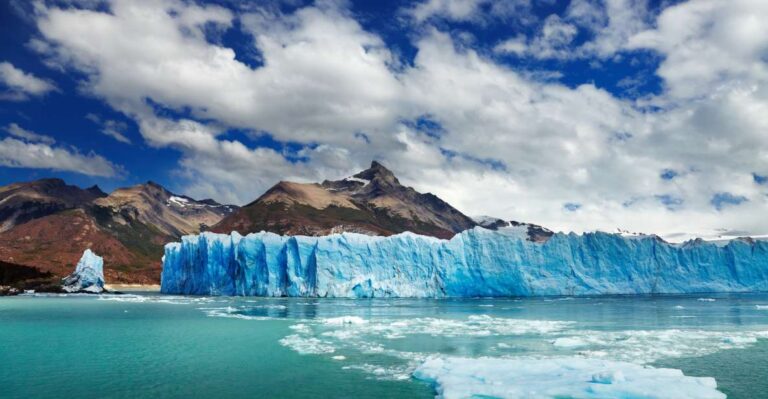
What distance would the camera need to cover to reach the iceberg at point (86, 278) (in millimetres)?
74250

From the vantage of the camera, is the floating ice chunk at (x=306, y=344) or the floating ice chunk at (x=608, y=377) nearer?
the floating ice chunk at (x=608, y=377)

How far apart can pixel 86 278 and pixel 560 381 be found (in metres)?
77.8

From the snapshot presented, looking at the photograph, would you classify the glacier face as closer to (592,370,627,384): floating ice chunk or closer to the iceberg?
the iceberg

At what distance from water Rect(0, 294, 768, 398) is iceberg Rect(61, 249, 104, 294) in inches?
1855

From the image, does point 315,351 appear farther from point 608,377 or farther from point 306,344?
point 608,377

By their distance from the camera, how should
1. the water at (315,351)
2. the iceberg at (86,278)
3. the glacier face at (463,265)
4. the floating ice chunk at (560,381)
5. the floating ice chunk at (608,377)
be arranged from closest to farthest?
the floating ice chunk at (560,381), the floating ice chunk at (608,377), the water at (315,351), the glacier face at (463,265), the iceberg at (86,278)

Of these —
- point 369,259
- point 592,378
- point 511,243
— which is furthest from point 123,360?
point 511,243

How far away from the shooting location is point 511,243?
61.2 meters

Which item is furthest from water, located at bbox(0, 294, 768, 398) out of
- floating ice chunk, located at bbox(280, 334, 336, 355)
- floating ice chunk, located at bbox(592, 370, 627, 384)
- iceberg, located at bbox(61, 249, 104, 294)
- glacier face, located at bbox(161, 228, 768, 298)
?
iceberg, located at bbox(61, 249, 104, 294)

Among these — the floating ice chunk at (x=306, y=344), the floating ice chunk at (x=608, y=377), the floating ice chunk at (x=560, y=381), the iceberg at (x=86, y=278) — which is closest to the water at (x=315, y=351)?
the floating ice chunk at (x=306, y=344)

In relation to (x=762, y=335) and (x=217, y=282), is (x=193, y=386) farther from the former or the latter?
(x=217, y=282)

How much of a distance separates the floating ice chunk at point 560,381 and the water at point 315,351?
78cm

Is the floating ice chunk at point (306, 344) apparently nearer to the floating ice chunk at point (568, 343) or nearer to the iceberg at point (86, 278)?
the floating ice chunk at point (568, 343)

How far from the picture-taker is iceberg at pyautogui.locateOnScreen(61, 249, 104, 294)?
74250 millimetres
